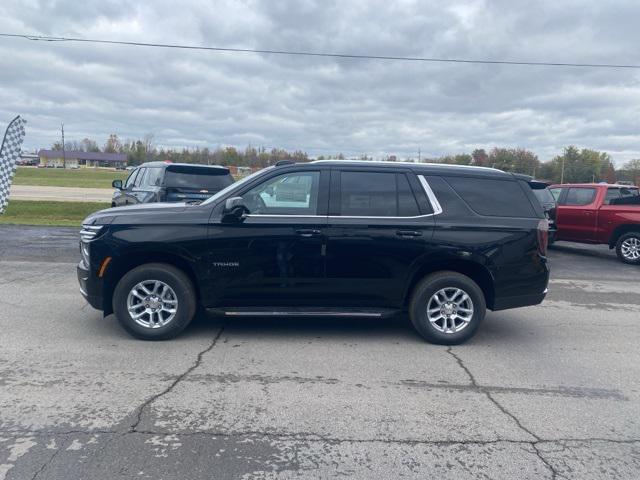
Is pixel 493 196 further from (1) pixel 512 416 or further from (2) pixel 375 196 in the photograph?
(1) pixel 512 416

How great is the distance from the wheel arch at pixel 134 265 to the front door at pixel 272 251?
27cm

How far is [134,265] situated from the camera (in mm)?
6184

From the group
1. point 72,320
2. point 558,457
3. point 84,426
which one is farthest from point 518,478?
point 72,320

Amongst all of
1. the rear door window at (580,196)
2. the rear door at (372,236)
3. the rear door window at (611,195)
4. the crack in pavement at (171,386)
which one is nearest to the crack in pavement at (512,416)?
the rear door at (372,236)

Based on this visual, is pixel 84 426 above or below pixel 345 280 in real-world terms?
below

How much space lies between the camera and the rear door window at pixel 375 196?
6246mm

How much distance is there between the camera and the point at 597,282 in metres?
10.8

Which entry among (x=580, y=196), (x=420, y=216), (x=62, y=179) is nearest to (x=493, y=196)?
(x=420, y=216)

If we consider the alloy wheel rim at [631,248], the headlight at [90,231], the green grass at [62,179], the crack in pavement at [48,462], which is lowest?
the green grass at [62,179]

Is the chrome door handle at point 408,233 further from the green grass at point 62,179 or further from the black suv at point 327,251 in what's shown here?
the green grass at point 62,179

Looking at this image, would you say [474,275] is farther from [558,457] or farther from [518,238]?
[558,457]

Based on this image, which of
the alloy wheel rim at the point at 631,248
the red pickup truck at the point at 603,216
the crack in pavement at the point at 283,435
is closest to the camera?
the crack in pavement at the point at 283,435

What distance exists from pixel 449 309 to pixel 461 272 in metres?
0.47

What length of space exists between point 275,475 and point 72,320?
4.34 meters
